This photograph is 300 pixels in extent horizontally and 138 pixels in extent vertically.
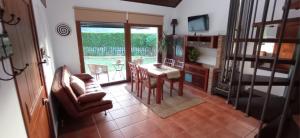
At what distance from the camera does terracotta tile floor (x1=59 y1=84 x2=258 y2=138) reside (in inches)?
89.7

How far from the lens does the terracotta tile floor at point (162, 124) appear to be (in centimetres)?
228

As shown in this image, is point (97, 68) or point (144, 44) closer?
point (97, 68)

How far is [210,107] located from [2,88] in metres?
3.22

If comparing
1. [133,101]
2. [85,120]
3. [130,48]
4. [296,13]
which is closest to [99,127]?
[85,120]

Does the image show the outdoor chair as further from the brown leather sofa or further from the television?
the television

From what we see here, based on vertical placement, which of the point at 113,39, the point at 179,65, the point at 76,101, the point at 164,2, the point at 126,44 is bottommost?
the point at 76,101

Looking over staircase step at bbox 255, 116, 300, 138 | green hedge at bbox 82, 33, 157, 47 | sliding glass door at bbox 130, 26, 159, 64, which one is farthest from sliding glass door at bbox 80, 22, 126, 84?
staircase step at bbox 255, 116, 300, 138

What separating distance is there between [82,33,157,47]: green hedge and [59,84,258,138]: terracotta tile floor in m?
1.98

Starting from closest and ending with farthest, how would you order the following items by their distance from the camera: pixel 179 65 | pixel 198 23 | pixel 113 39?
pixel 179 65 < pixel 198 23 < pixel 113 39

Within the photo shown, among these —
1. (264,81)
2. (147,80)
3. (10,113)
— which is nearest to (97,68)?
(147,80)

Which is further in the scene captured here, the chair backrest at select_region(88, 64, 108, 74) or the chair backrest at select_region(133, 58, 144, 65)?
the chair backrest at select_region(133, 58, 144, 65)

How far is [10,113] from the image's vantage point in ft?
2.66

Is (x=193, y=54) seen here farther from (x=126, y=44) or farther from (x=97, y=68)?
(x=97, y=68)

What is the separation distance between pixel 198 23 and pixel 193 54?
35.3 inches
